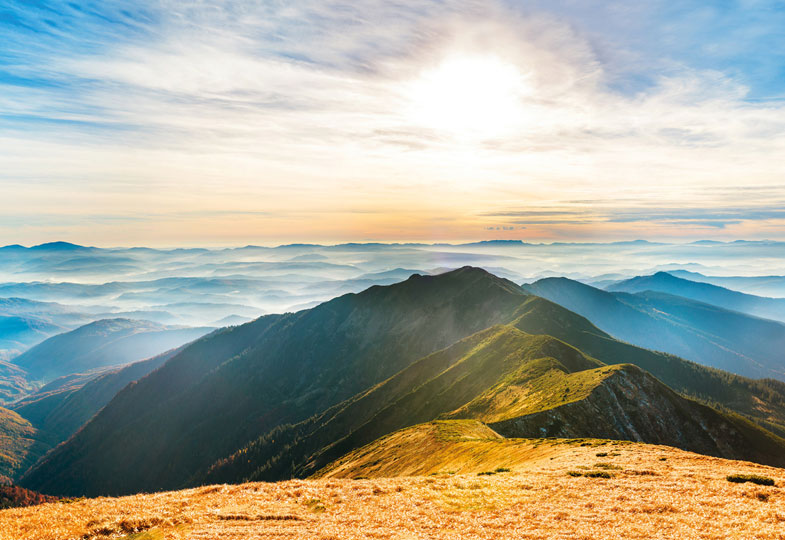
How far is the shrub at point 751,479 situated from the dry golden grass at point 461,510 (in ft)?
2.45

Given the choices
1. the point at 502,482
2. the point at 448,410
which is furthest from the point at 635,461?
the point at 448,410

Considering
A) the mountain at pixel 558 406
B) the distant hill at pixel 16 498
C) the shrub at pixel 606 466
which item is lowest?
the distant hill at pixel 16 498

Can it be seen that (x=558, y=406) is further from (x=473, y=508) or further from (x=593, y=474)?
(x=473, y=508)

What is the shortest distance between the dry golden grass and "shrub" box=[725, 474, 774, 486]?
747 millimetres

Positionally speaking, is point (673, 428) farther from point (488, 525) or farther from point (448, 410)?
point (488, 525)

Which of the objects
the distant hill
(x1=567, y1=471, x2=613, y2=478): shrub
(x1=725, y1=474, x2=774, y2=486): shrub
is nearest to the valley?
(x1=567, y1=471, x2=613, y2=478): shrub

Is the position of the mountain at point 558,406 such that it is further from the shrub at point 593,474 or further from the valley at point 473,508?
the shrub at point 593,474

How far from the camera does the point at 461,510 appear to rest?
3073 cm

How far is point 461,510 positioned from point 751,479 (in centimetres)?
2483

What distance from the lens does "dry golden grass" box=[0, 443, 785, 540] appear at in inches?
1000

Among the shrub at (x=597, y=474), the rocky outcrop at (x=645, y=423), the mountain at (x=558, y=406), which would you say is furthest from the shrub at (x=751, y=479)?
the mountain at (x=558, y=406)

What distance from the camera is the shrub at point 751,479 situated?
30641 mm

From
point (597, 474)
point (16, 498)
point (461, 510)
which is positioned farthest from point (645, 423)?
point (16, 498)

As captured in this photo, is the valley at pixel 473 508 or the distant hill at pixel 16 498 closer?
the valley at pixel 473 508
